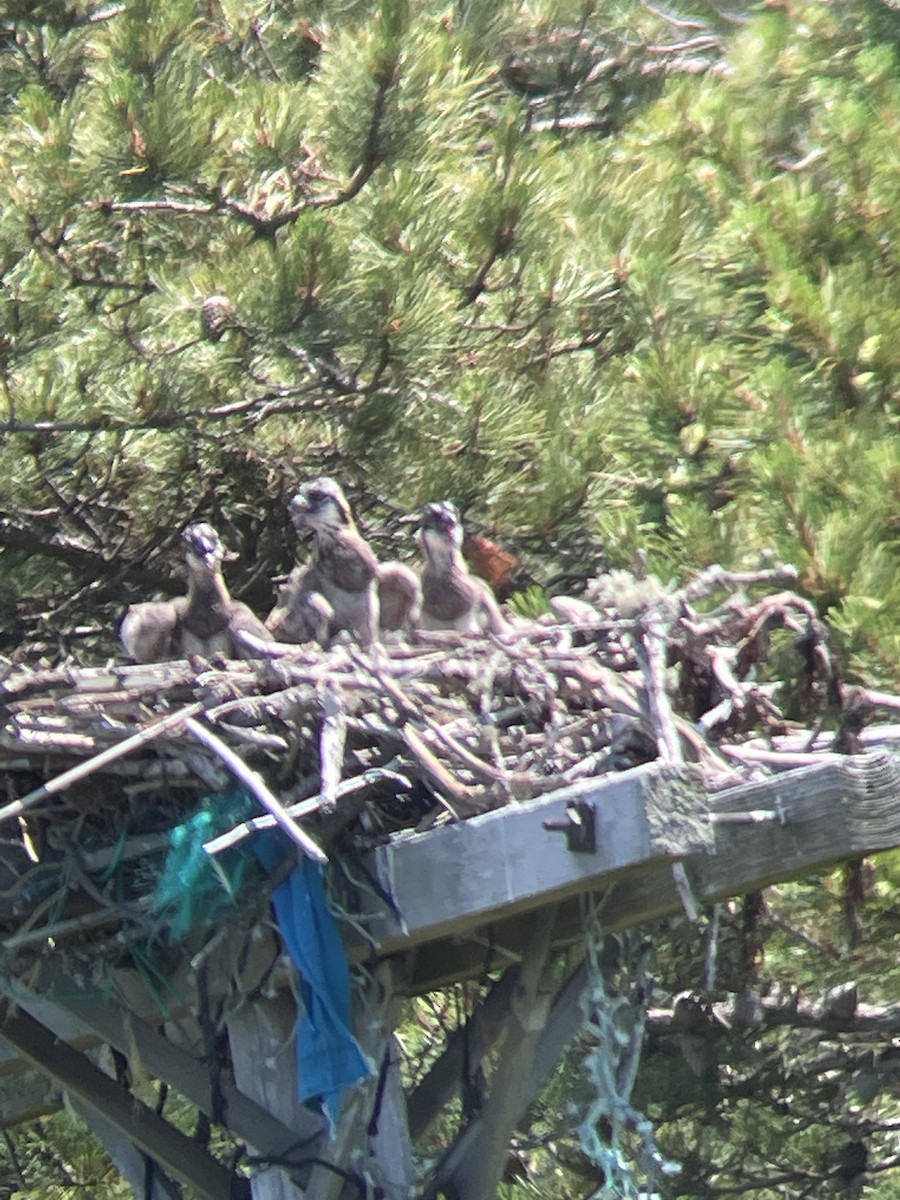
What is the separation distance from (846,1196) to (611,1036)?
352cm

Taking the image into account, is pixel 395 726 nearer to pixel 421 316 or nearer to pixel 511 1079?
pixel 511 1079

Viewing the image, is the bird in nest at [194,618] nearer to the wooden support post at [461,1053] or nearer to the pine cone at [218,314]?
the pine cone at [218,314]

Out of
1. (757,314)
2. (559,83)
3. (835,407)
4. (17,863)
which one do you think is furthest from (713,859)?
(559,83)

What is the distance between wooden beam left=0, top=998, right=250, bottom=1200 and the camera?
500cm

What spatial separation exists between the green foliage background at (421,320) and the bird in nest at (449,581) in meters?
0.28

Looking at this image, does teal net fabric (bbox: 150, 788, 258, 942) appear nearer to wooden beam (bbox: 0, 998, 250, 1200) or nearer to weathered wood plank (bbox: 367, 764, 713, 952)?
weathered wood plank (bbox: 367, 764, 713, 952)

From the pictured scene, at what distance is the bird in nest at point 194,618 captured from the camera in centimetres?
595

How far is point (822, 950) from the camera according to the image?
6.87 meters

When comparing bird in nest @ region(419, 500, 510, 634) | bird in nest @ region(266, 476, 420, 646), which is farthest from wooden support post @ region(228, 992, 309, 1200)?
bird in nest @ region(419, 500, 510, 634)

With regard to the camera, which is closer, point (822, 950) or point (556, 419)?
point (556, 419)

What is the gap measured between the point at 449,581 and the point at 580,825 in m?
2.20

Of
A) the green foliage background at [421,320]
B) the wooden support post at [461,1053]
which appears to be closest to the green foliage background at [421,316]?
the green foliage background at [421,320]

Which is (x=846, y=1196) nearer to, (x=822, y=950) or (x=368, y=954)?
(x=822, y=950)

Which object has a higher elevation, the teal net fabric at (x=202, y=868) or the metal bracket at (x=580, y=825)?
the metal bracket at (x=580, y=825)
